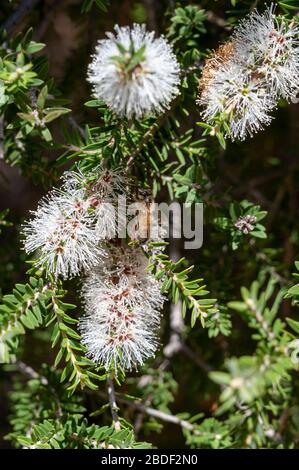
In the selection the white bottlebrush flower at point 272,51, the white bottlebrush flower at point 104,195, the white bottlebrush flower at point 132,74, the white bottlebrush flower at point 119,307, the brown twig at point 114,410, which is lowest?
the brown twig at point 114,410

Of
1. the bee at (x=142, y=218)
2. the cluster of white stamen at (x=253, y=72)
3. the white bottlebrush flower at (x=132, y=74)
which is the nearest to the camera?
the white bottlebrush flower at (x=132, y=74)

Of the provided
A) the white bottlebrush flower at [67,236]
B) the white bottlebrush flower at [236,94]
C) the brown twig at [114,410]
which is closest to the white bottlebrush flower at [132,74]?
the white bottlebrush flower at [236,94]

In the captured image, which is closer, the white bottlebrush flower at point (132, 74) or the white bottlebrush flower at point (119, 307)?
the white bottlebrush flower at point (132, 74)

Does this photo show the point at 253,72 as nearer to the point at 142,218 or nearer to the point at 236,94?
the point at 236,94

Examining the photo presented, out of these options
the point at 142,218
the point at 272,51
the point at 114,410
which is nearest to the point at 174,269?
the point at 142,218

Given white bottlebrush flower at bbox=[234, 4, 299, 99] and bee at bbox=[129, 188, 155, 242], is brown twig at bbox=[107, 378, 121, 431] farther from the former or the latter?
white bottlebrush flower at bbox=[234, 4, 299, 99]

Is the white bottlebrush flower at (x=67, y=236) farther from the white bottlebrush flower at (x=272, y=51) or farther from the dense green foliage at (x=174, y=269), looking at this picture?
the white bottlebrush flower at (x=272, y=51)
